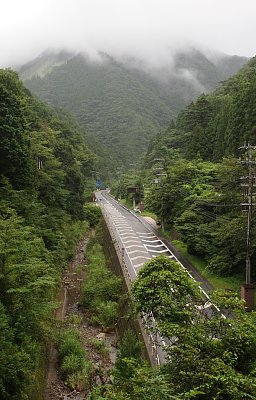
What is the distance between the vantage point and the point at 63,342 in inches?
818

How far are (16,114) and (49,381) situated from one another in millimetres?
19195

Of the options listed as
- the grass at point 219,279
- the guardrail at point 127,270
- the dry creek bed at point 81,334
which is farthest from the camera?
the grass at point 219,279

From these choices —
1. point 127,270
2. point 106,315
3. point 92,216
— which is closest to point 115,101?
point 92,216

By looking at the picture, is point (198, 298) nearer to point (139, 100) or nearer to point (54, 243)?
point (54, 243)

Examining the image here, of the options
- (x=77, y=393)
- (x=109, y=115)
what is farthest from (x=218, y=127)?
(x=109, y=115)

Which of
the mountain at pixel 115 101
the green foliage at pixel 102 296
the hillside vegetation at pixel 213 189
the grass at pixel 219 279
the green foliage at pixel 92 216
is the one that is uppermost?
the mountain at pixel 115 101

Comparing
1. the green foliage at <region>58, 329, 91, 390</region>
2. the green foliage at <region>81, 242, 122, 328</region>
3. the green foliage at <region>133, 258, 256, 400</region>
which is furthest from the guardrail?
the green foliage at <region>58, 329, 91, 390</region>

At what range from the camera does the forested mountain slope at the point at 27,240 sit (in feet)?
47.4

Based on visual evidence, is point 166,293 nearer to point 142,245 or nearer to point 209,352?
point 209,352

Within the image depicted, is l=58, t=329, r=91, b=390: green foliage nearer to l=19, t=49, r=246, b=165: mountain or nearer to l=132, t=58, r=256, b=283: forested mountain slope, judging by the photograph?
l=132, t=58, r=256, b=283: forested mountain slope

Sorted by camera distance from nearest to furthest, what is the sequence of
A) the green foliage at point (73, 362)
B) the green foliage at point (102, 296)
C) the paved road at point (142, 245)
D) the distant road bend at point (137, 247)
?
1. the green foliage at point (73, 362)
2. the green foliage at point (102, 296)
3. the distant road bend at point (137, 247)
4. the paved road at point (142, 245)


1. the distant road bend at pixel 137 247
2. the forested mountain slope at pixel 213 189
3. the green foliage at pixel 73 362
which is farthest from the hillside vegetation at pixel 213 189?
the green foliage at pixel 73 362

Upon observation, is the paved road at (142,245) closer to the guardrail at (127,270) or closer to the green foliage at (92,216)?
the guardrail at (127,270)

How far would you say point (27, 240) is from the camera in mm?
21797
